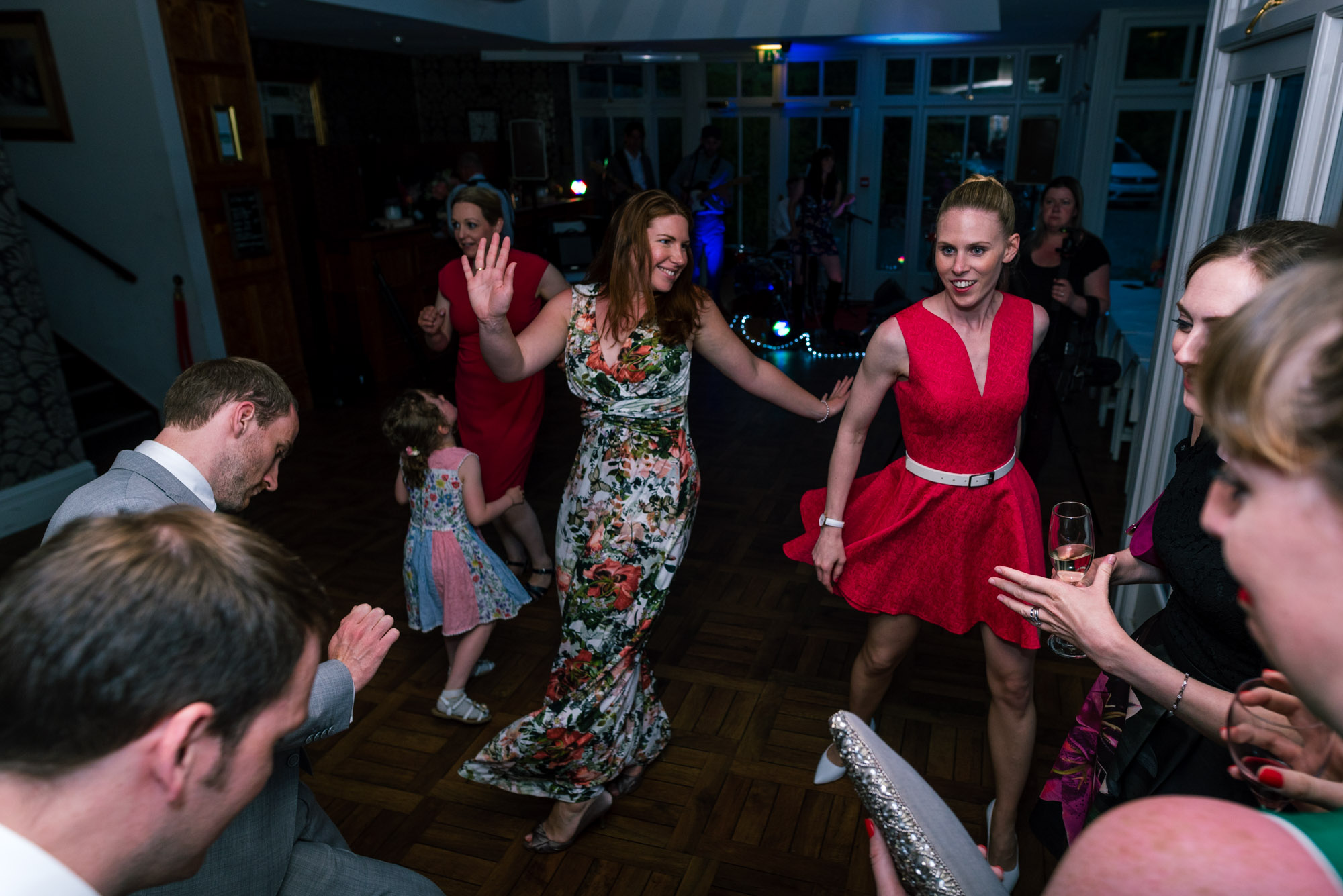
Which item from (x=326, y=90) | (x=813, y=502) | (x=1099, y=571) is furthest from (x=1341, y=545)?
(x=326, y=90)

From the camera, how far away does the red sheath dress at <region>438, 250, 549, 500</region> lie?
3.40 m

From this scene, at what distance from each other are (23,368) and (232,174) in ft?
5.95

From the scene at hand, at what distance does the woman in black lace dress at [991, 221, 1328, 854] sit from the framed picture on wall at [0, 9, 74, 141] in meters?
6.07

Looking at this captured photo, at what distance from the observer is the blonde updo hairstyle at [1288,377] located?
0.46m

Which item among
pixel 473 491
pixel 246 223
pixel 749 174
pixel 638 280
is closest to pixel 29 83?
pixel 246 223

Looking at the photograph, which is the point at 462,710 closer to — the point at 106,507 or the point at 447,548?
the point at 447,548

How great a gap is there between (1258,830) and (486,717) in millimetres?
→ 2442

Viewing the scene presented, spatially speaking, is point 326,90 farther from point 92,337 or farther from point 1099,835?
point 1099,835

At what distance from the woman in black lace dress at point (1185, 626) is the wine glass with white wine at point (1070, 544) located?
5 cm

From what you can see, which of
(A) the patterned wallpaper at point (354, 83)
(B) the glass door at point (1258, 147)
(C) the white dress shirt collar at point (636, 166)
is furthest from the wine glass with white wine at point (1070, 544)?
(A) the patterned wallpaper at point (354, 83)

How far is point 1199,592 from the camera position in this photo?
1297mm

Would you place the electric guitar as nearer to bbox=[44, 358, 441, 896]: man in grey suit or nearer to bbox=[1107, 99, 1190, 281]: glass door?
bbox=[1107, 99, 1190, 281]: glass door

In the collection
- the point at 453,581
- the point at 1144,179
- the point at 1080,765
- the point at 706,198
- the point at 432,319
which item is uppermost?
the point at 1144,179

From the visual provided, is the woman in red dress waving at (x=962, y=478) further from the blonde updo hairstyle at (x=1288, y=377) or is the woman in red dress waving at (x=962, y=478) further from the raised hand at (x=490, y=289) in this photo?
the blonde updo hairstyle at (x=1288, y=377)
